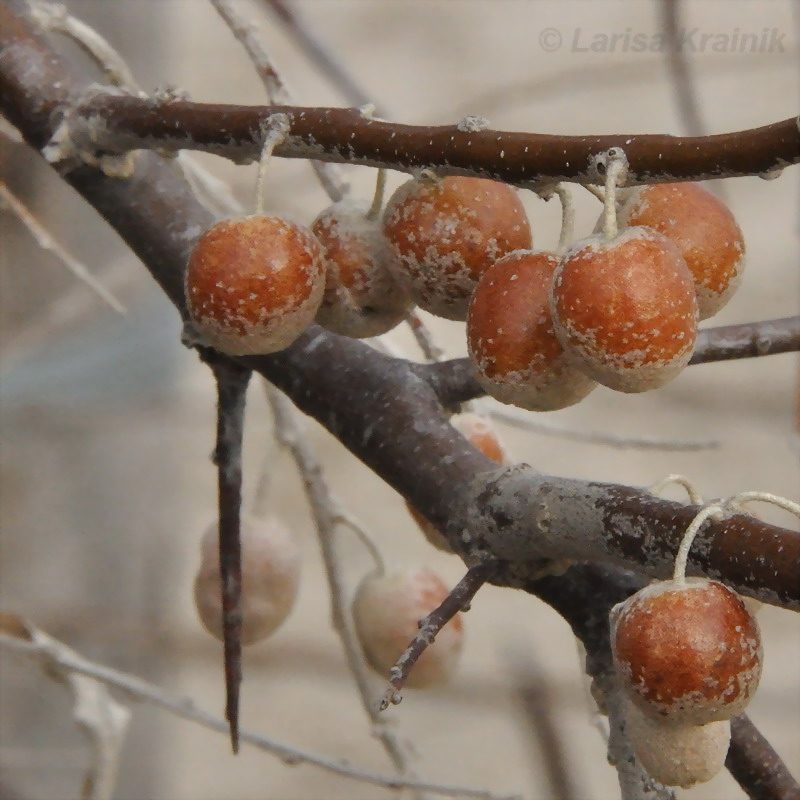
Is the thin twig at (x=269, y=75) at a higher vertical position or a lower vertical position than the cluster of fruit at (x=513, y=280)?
higher

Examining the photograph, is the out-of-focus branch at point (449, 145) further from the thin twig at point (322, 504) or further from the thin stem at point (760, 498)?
the thin twig at point (322, 504)

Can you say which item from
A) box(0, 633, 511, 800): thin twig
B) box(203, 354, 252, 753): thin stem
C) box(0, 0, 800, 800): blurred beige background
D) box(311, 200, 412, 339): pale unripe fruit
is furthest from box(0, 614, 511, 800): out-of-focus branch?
box(0, 0, 800, 800): blurred beige background

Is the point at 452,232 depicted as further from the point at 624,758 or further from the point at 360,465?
the point at 360,465

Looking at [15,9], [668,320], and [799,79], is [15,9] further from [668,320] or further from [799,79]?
[799,79]

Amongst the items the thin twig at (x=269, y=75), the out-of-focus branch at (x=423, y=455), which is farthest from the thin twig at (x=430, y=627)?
the thin twig at (x=269, y=75)

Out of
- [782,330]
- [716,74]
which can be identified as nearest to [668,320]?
[782,330]

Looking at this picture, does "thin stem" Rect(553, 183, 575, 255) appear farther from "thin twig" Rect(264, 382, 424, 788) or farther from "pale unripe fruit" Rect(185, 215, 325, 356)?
"thin twig" Rect(264, 382, 424, 788)
